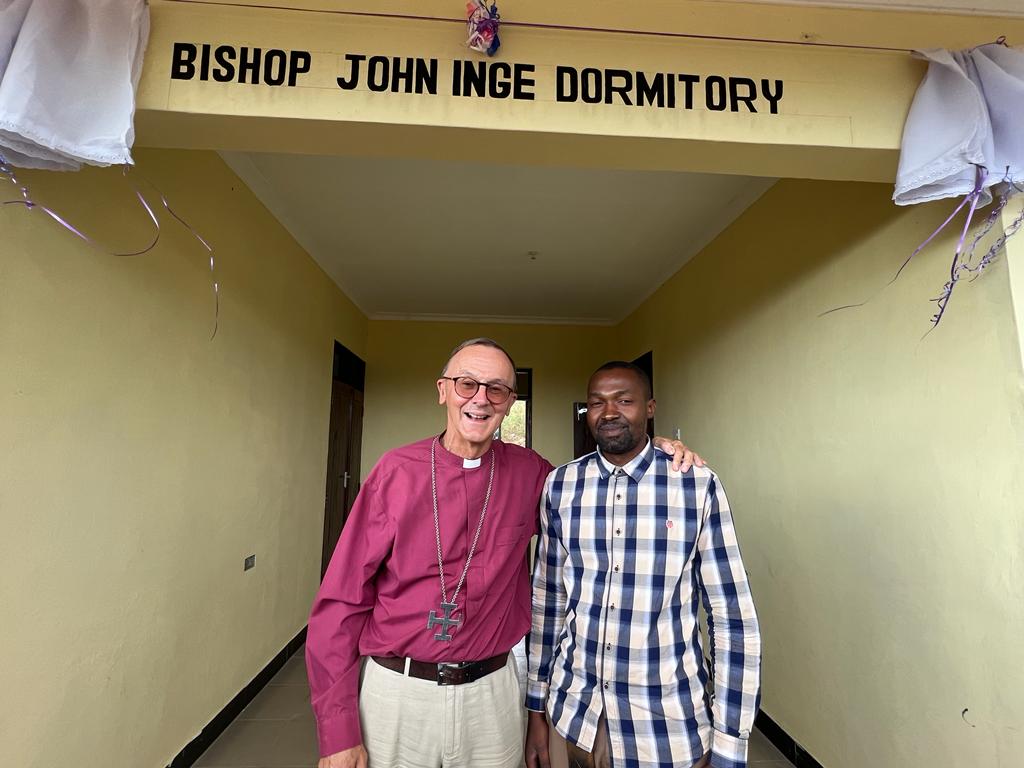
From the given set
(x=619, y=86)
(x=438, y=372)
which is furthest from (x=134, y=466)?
(x=438, y=372)

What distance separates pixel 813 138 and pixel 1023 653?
1505mm

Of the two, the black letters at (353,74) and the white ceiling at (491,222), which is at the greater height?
the white ceiling at (491,222)

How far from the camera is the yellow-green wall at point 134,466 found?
4.65ft

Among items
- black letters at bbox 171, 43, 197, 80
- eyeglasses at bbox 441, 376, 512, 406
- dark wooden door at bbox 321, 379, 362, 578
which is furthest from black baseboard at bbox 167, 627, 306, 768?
black letters at bbox 171, 43, 197, 80

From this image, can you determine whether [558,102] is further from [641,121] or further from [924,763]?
[924,763]

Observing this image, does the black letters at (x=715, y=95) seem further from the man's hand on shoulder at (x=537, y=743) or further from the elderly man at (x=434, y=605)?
the man's hand on shoulder at (x=537, y=743)

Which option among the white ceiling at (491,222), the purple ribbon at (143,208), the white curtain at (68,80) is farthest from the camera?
the white ceiling at (491,222)

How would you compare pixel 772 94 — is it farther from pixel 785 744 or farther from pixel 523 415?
pixel 523 415

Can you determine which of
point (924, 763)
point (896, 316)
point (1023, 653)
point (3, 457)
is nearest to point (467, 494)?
point (3, 457)

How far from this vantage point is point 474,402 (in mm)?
1252

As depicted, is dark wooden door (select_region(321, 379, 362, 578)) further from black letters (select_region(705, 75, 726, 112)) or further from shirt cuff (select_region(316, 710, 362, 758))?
black letters (select_region(705, 75, 726, 112))

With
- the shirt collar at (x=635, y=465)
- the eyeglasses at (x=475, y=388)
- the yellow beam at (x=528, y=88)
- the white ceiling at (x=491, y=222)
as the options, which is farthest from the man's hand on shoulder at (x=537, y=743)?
the white ceiling at (x=491, y=222)

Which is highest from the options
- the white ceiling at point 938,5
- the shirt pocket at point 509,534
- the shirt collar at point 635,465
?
the white ceiling at point 938,5

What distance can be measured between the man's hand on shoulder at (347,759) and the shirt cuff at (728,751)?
2.58ft
